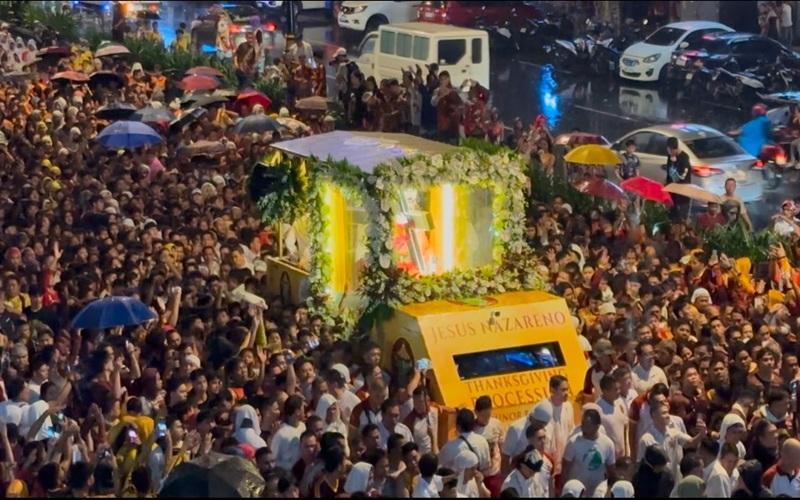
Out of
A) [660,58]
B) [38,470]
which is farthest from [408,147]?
[660,58]

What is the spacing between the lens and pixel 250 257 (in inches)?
920

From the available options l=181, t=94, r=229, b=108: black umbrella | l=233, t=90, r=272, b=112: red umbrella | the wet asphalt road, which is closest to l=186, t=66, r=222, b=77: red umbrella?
l=233, t=90, r=272, b=112: red umbrella

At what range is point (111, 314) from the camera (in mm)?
19188

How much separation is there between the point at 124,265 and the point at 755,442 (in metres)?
8.08

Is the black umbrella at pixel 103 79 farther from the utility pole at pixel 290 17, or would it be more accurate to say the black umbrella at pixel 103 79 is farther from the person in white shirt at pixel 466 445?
the person in white shirt at pixel 466 445

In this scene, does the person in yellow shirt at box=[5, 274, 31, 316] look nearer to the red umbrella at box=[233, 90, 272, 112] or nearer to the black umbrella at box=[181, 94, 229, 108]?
the black umbrella at box=[181, 94, 229, 108]

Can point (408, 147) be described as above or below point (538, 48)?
above

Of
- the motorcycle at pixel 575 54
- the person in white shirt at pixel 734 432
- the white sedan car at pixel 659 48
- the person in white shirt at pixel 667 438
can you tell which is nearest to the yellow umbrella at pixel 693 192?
the person in white shirt at pixel 667 438

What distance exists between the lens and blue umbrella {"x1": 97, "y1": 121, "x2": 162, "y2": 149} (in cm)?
2872

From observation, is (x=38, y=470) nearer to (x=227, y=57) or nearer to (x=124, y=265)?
(x=124, y=265)

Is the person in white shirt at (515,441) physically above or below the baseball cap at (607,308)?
above

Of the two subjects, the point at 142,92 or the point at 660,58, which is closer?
the point at 142,92

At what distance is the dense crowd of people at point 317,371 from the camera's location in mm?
15250

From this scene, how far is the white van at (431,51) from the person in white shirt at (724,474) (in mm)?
24061
